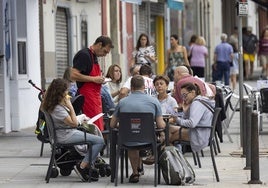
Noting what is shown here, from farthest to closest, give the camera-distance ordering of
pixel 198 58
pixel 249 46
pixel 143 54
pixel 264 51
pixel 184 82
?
pixel 249 46 → pixel 264 51 → pixel 198 58 → pixel 143 54 → pixel 184 82

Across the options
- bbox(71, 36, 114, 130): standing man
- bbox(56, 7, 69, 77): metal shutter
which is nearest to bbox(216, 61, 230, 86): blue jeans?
bbox(56, 7, 69, 77): metal shutter

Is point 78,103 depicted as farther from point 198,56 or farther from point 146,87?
point 198,56

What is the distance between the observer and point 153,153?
559 inches

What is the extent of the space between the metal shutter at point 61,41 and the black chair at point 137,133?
39.4 feet

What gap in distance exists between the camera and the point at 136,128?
14.0 m

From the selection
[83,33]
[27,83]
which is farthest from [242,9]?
[83,33]

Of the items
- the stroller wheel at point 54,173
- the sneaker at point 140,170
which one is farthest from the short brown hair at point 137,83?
the stroller wheel at point 54,173

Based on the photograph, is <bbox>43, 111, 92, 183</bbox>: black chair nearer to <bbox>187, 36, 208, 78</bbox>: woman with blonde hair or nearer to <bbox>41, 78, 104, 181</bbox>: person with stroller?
<bbox>41, 78, 104, 181</bbox>: person with stroller

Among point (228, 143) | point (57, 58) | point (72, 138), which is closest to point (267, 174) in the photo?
point (72, 138)

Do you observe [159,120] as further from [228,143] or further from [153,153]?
[228,143]

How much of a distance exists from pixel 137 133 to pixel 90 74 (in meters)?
2.07

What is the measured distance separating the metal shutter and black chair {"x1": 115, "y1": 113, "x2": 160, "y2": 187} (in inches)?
472

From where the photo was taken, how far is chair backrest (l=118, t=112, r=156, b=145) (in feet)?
45.8

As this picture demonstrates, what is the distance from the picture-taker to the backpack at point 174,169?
14.0 meters
